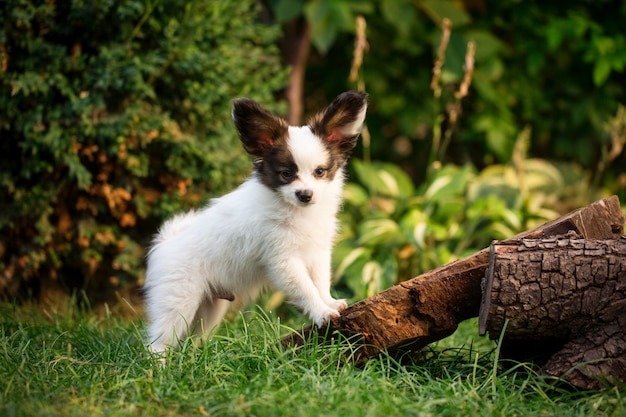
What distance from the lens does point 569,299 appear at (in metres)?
3.21

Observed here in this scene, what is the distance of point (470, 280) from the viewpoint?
3463mm

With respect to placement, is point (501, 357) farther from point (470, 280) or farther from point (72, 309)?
point (72, 309)

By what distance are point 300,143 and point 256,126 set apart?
0.26m

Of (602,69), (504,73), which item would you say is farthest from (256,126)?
(504,73)

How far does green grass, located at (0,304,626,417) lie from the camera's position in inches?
113

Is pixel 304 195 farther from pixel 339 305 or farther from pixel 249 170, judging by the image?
pixel 249 170

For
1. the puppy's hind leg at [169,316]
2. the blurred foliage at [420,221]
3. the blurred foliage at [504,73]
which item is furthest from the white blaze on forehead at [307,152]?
the blurred foliage at [504,73]

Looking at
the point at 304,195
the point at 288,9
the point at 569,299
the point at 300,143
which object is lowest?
the point at 569,299

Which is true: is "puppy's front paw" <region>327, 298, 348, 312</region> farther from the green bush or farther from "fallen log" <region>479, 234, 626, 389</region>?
the green bush

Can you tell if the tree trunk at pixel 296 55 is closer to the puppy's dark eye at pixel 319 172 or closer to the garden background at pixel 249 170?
the garden background at pixel 249 170

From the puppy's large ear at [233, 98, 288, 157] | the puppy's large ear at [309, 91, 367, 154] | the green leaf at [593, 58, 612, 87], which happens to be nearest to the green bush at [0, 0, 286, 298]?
the puppy's large ear at [233, 98, 288, 157]

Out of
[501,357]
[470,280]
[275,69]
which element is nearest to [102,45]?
[275,69]

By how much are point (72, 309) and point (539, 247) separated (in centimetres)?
309

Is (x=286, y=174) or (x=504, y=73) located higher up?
(x=504, y=73)
